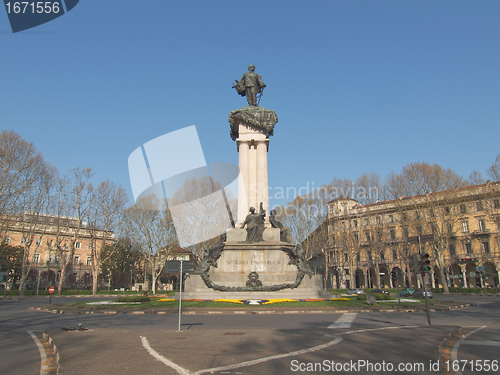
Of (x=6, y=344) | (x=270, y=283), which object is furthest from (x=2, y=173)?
(x=6, y=344)

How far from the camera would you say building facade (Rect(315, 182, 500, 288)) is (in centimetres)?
4797

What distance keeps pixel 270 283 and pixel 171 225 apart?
2907 cm

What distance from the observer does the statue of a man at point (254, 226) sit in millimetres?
24781

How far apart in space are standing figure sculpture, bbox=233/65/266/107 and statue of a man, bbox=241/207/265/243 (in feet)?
33.5

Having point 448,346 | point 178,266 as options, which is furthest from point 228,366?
point 178,266

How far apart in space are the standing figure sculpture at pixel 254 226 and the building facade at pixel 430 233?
28.5 meters

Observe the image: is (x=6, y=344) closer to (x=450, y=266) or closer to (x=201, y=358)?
(x=201, y=358)

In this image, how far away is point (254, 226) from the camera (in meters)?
24.8

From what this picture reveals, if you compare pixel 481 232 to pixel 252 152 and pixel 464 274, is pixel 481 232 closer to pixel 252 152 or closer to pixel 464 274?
pixel 464 274

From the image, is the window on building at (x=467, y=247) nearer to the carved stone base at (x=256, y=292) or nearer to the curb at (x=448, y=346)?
the carved stone base at (x=256, y=292)

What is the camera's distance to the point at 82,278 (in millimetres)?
80438

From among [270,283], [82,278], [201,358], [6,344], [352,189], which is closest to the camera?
Answer: [201,358]

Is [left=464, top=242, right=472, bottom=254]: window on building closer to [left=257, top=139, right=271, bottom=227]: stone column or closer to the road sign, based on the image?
[left=257, top=139, right=271, bottom=227]: stone column

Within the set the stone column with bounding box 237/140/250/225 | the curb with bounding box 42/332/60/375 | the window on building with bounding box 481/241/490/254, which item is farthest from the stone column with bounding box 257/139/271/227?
the window on building with bounding box 481/241/490/254
